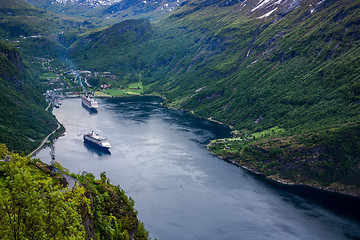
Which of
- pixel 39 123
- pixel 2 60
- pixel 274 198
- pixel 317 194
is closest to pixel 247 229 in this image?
pixel 274 198

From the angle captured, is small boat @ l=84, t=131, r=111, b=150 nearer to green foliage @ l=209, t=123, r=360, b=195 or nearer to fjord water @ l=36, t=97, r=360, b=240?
fjord water @ l=36, t=97, r=360, b=240

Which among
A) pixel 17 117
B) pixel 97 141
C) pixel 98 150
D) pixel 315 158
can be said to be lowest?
pixel 98 150

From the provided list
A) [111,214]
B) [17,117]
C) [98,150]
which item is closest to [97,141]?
[98,150]

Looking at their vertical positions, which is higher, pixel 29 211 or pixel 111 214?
pixel 111 214

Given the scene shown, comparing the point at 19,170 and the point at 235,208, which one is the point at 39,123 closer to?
the point at 235,208

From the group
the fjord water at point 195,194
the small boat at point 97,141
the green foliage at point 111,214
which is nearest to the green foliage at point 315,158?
the fjord water at point 195,194

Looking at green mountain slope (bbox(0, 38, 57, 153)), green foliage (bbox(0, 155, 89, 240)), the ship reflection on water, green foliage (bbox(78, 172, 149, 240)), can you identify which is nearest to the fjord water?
the ship reflection on water

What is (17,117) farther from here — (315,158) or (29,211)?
(29,211)
